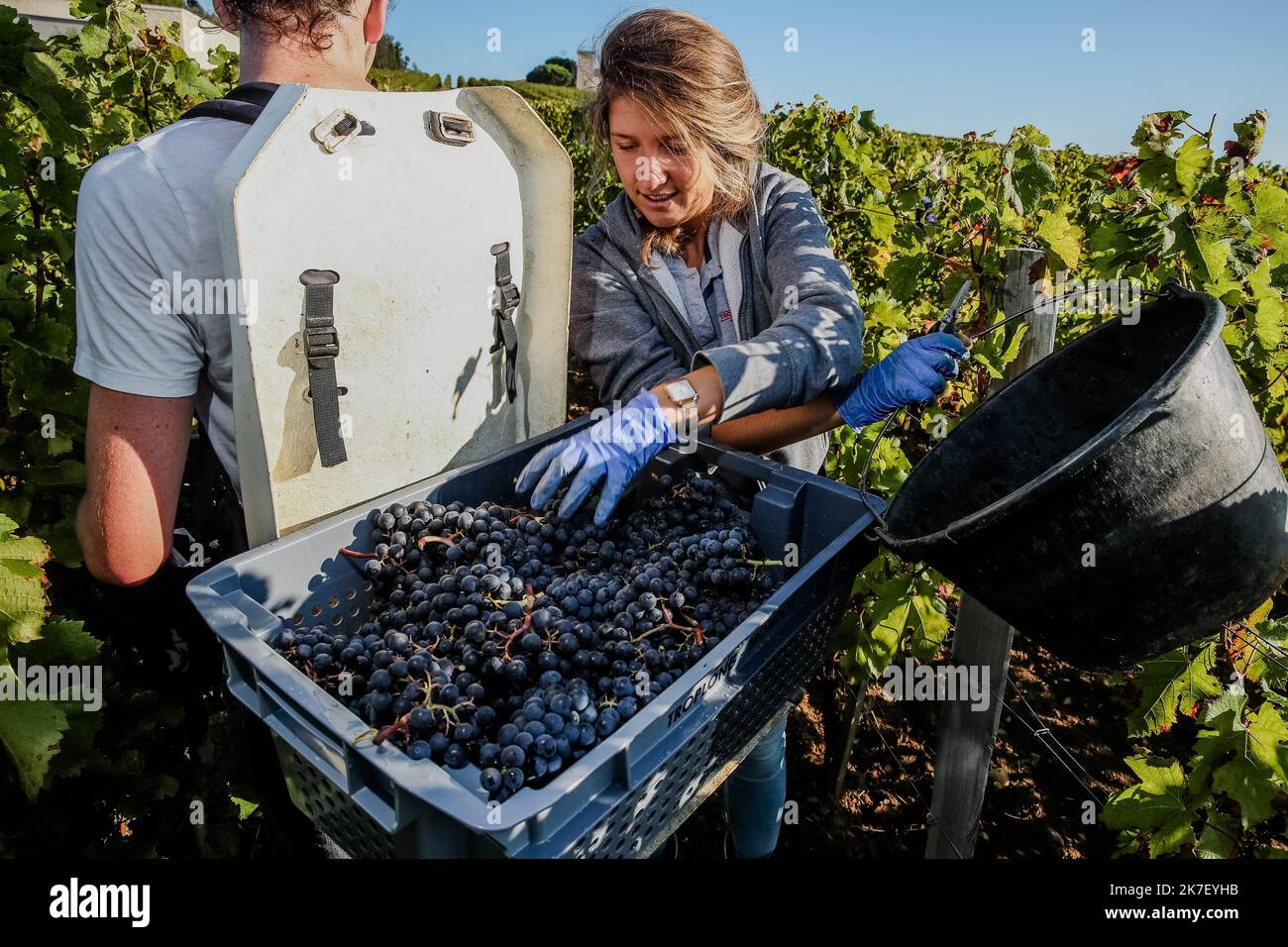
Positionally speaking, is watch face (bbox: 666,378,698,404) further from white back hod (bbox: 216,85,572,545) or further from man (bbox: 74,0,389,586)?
man (bbox: 74,0,389,586)

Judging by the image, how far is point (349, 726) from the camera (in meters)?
1.08

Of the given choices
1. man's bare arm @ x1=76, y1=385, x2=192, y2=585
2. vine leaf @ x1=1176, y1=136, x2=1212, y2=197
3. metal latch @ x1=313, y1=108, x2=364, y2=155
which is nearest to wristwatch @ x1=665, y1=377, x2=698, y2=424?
metal latch @ x1=313, y1=108, x2=364, y2=155

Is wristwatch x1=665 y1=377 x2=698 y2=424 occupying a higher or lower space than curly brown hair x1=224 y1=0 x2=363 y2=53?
lower

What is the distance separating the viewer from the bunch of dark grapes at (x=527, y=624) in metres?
1.21

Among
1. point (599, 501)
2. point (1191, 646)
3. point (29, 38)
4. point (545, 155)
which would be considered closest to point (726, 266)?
point (545, 155)

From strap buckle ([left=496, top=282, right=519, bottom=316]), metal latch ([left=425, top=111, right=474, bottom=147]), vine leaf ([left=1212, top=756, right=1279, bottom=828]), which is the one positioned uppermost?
metal latch ([left=425, top=111, right=474, bottom=147])

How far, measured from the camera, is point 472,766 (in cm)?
111

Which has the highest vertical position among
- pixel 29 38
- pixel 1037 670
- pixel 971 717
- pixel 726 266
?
pixel 29 38

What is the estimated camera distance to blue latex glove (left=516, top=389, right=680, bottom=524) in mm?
1815

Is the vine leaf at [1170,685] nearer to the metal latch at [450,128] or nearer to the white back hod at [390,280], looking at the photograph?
the white back hod at [390,280]

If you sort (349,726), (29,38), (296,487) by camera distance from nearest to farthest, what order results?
(349,726)
(296,487)
(29,38)

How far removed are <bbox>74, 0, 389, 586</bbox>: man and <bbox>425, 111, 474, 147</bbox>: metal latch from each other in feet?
0.57

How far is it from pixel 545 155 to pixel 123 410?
1.12 m
